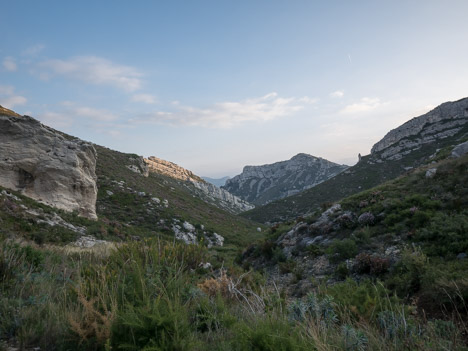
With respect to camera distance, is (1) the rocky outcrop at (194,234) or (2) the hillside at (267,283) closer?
(2) the hillside at (267,283)

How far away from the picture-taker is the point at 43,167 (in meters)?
20.5

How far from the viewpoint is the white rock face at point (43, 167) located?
1952 centimetres

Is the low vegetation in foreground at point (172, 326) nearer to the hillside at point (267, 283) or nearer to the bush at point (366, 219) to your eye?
the hillside at point (267, 283)

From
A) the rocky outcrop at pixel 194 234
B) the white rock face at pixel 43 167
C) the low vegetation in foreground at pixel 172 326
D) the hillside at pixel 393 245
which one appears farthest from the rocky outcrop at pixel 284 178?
the low vegetation in foreground at pixel 172 326

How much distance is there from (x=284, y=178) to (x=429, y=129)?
108273mm

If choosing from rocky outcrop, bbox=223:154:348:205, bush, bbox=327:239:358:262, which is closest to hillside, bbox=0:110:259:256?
bush, bbox=327:239:358:262

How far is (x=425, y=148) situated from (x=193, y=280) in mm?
71632

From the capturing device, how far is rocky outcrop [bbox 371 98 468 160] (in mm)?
61125

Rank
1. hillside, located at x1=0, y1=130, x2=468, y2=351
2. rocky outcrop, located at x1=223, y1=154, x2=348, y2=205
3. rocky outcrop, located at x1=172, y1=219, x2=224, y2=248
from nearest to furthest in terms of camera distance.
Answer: hillside, located at x1=0, y1=130, x2=468, y2=351, rocky outcrop, located at x1=172, y1=219, x2=224, y2=248, rocky outcrop, located at x1=223, y1=154, x2=348, y2=205

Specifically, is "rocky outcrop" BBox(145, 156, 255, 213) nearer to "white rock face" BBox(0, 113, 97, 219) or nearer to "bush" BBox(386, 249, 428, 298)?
"white rock face" BBox(0, 113, 97, 219)

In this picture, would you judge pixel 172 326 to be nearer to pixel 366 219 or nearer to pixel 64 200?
pixel 366 219

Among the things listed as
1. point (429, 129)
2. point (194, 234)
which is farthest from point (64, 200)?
point (429, 129)

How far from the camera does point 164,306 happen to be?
9.70 feet

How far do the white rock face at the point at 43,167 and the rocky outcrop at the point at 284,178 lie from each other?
129m
